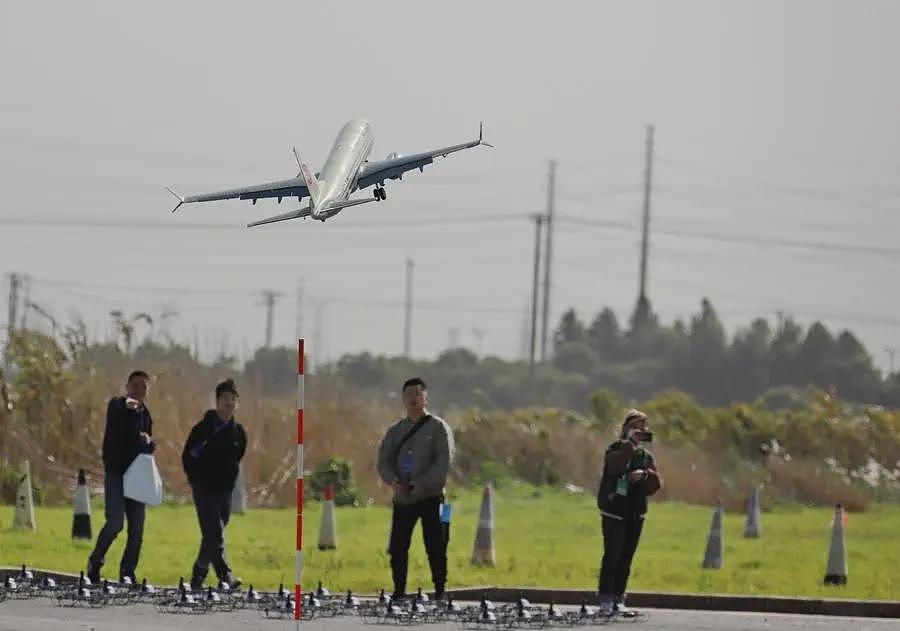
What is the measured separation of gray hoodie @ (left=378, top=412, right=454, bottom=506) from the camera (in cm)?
1778

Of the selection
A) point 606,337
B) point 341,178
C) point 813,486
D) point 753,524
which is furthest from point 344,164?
point 606,337

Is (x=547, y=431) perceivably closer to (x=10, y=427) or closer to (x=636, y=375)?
(x=10, y=427)

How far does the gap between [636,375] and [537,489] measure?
3301 centimetres

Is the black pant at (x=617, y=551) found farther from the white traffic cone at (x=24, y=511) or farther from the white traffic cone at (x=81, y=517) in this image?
the white traffic cone at (x=24, y=511)

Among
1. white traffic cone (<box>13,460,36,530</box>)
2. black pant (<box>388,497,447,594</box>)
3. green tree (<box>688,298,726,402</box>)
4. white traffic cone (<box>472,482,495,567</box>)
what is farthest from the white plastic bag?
green tree (<box>688,298,726,402</box>)

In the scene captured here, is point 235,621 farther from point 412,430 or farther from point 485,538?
point 485,538

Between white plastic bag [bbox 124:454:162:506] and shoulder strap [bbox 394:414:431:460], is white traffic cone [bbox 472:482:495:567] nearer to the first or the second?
shoulder strap [bbox 394:414:431:460]

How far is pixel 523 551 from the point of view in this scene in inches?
1021

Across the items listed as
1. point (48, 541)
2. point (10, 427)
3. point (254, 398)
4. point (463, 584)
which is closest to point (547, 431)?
point (254, 398)

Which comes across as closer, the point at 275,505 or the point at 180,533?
the point at 180,533

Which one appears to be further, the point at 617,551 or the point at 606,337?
the point at 606,337

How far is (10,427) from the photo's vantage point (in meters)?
34.4

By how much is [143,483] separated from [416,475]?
7.81ft

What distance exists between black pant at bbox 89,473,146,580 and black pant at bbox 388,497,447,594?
7.42 ft
